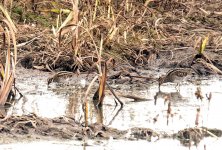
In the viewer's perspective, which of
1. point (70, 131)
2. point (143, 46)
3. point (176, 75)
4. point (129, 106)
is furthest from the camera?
point (143, 46)

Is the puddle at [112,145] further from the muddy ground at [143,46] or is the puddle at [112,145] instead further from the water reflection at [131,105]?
the muddy ground at [143,46]

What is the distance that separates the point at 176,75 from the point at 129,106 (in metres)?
1.61

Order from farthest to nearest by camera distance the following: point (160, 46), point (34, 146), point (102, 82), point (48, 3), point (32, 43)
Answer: point (48, 3) < point (160, 46) < point (32, 43) < point (102, 82) < point (34, 146)

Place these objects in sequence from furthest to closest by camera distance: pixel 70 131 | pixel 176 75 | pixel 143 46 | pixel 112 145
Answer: pixel 143 46
pixel 176 75
pixel 70 131
pixel 112 145

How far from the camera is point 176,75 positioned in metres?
8.41

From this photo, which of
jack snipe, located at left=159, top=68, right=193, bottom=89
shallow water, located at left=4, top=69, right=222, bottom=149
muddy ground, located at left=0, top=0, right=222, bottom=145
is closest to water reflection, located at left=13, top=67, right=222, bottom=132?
shallow water, located at left=4, top=69, right=222, bottom=149

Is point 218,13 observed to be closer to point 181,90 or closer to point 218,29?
point 218,29

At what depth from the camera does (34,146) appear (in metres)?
5.45

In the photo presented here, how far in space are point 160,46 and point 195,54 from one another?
0.47 meters

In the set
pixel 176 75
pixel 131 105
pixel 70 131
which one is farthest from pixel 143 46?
pixel 70 131

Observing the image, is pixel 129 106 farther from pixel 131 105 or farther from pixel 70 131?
pixel 70 131

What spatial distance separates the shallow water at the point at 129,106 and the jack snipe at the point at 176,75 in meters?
0.09

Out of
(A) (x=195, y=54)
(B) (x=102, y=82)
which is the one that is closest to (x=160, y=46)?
(A) (x=195, y=54)

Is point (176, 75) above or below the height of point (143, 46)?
below
